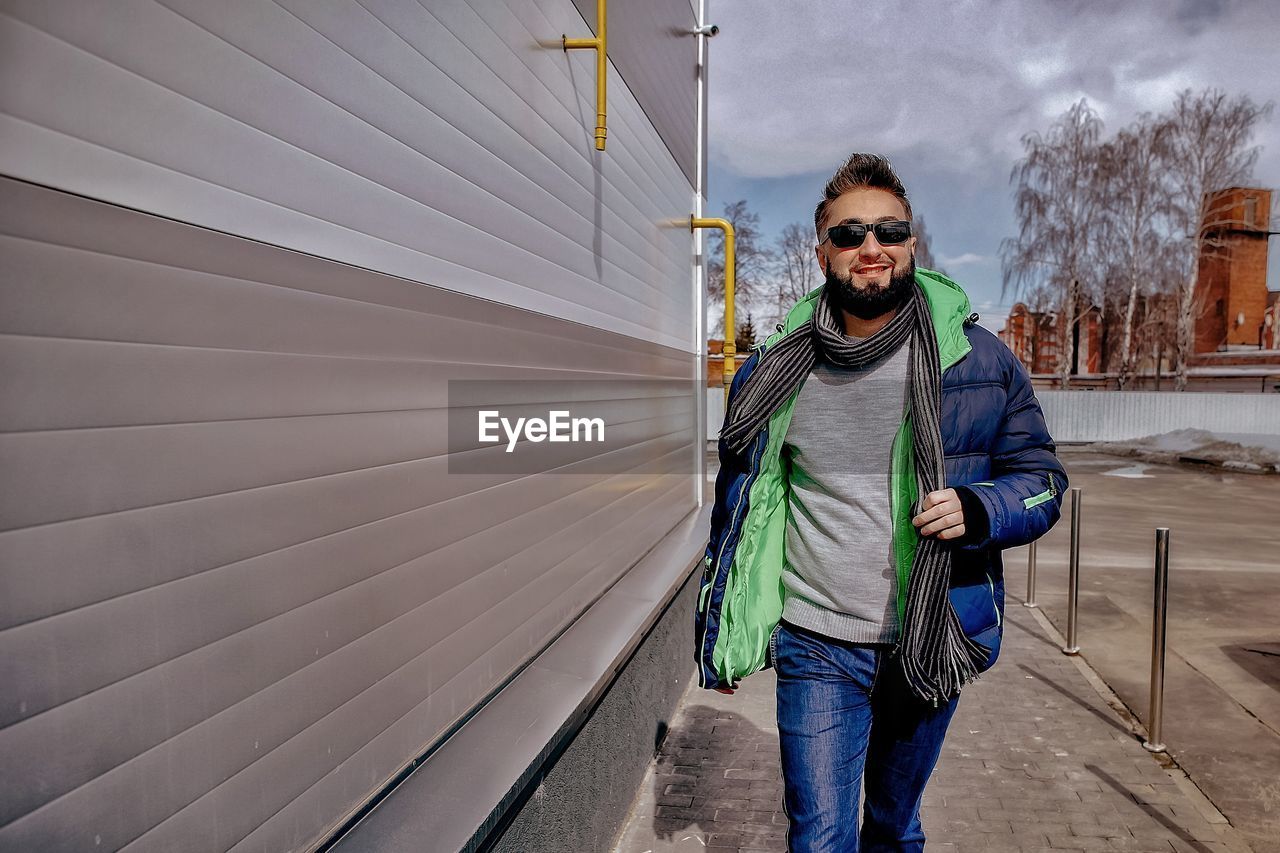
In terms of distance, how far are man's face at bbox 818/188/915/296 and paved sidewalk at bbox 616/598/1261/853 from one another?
211 centimetres

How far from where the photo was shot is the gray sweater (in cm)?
209

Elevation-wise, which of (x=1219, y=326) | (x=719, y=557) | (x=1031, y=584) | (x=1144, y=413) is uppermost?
(x=1219, y=326)

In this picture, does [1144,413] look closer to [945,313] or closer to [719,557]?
[945,313]

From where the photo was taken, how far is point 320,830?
170cm

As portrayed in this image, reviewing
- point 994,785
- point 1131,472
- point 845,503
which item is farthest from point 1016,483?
point 1131,472

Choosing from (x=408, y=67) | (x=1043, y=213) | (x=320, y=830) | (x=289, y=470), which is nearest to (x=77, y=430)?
(x=289, y=470)

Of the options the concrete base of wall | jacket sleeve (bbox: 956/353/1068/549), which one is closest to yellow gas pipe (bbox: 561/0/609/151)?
jacket sleeve (bbox: 956/353/1068/549)

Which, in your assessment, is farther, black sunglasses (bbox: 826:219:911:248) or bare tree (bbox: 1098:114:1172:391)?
bare tree (bbox: 1098:114:1172:391)

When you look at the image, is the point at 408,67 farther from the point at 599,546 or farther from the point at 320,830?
the point at 599,546

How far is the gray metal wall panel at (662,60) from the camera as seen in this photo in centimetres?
418

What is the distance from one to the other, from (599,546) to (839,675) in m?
1.85

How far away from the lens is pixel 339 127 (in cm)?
177

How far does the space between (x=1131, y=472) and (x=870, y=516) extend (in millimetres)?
Result: 17451

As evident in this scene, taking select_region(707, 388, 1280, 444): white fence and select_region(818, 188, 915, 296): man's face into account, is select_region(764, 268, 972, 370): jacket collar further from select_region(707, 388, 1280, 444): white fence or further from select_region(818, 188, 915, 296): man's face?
select_region(707, 388, 1280, 444): white fence
